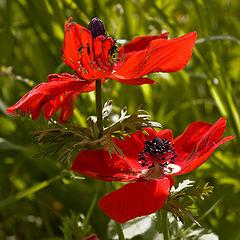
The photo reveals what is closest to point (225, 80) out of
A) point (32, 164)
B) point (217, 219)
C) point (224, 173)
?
point (224, 173)

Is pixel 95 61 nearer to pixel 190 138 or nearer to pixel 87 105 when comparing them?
pixel 190 138

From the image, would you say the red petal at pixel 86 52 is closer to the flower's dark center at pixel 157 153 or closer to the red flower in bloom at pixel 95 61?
the red flower in bloom at pixel 95 61

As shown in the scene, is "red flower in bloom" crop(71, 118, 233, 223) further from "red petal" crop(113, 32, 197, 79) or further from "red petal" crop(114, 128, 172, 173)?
"red petal" crop(113, 32, 197, 79)

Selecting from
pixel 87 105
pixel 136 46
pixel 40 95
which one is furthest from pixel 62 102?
pixel 87 105

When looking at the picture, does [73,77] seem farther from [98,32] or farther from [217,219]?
[217,219]

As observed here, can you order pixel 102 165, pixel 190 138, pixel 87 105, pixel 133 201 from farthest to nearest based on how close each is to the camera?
pixel 87 105 → pixel 190 138 → pixel 102 165 → pixel 133 201

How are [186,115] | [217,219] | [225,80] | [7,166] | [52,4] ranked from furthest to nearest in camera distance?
[186,115] < [7,166] < [225,80] < [52,4] < [217,219]
